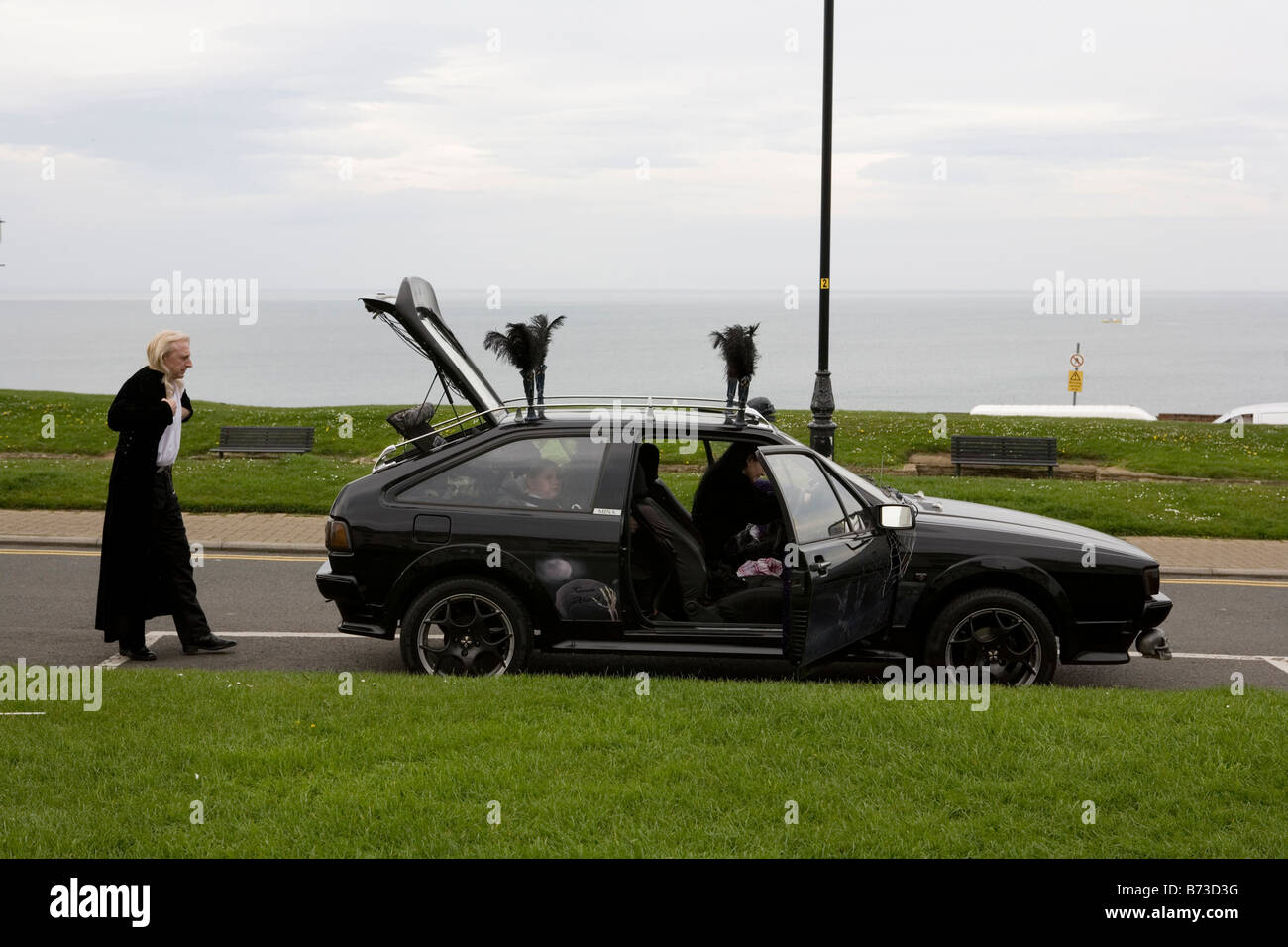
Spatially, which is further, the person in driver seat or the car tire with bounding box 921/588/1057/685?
the person in driver seat

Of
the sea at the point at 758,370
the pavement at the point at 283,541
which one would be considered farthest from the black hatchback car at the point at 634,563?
the sea at the point at 758,370

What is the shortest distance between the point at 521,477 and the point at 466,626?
950 millimetres

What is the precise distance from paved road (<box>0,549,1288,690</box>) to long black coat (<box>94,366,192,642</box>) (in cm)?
47

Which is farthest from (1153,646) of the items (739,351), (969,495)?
(969,495)

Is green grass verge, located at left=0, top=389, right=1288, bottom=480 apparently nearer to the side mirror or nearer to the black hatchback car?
the black hatchback car

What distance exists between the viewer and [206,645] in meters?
8.57

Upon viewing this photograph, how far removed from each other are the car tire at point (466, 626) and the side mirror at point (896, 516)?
2171 mm

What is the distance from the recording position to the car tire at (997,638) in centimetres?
722

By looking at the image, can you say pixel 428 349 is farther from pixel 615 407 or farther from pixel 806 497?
pixel 806 497

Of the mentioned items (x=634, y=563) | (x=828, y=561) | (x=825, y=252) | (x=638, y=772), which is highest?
(x=825, y=252)

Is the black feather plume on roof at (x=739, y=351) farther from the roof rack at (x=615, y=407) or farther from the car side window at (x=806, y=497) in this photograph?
the car side window at (x=806, y=497)

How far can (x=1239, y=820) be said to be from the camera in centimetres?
482

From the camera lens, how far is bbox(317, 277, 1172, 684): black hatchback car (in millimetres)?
7258

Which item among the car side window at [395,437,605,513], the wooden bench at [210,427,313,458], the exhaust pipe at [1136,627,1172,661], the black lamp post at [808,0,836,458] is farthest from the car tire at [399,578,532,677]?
the wooden bench at [210,427,313,458]
